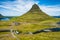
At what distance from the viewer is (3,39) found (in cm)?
1054

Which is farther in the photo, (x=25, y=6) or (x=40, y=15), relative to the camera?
(x=40, y=15)

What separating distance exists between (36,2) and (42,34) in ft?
6.83

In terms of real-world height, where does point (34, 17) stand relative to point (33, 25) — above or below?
above

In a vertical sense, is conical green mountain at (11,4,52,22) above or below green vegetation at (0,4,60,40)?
above

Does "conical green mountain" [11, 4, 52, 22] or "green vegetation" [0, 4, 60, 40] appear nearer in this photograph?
"green vegetation" [0, 4, 60, 40]

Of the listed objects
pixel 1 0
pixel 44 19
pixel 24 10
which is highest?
pixel 1 0

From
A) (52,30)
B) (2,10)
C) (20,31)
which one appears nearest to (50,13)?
(52,30)

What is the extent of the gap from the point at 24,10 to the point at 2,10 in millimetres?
1423

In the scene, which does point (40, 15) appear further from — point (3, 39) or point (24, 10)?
point (3, 39)

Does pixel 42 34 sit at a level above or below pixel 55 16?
below

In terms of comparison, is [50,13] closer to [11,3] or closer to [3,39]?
[11,3]

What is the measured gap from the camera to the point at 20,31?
425 inches

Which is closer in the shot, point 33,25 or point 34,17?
point 33,25

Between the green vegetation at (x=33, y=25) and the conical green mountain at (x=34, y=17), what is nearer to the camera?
the green vegetation at (x=33, y=25)
